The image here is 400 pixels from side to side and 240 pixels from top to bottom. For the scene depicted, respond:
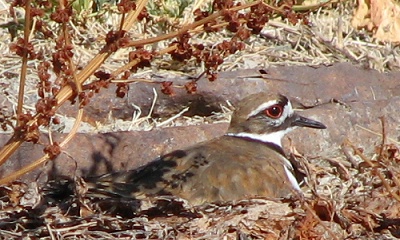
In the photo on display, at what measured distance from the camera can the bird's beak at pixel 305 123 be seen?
7.77 metres

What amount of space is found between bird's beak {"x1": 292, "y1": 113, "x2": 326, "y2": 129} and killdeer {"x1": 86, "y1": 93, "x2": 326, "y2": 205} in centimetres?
32

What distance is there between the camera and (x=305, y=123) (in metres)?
7.82

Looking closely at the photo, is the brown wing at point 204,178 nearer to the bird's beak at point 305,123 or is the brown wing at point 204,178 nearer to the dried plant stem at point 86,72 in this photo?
the bird's beak at point 305,123

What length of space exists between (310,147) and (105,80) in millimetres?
3584

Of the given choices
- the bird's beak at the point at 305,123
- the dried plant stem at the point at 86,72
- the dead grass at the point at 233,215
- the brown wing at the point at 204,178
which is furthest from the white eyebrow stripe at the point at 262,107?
the dried plant stem at the point at 86,72

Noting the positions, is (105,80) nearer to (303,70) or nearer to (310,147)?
(310,147)

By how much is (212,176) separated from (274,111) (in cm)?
140

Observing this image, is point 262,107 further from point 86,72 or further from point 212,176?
point 86,72

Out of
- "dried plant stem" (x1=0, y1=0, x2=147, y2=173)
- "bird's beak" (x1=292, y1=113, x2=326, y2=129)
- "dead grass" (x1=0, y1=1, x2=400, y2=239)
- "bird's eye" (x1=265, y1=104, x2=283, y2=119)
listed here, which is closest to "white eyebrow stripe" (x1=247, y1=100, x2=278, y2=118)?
"bird's eye" (x1=265, y1=104, x2=283, y2=119)


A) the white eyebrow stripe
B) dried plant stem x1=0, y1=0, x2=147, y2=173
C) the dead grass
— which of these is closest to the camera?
dried plant stem x1=0, y1=0, x2=147, y2=173

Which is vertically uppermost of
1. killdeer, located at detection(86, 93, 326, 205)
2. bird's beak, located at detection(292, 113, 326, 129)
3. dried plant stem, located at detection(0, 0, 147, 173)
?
dried plant stem, located at detection(0, 0, 147, 173)

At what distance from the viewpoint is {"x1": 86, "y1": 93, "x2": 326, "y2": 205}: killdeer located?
638 cm

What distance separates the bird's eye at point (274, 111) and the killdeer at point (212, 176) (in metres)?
0.32

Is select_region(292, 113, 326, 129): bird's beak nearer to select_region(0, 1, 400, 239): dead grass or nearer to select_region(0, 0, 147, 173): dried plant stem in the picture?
select_region(0, 1, 400, 239): dead grass
